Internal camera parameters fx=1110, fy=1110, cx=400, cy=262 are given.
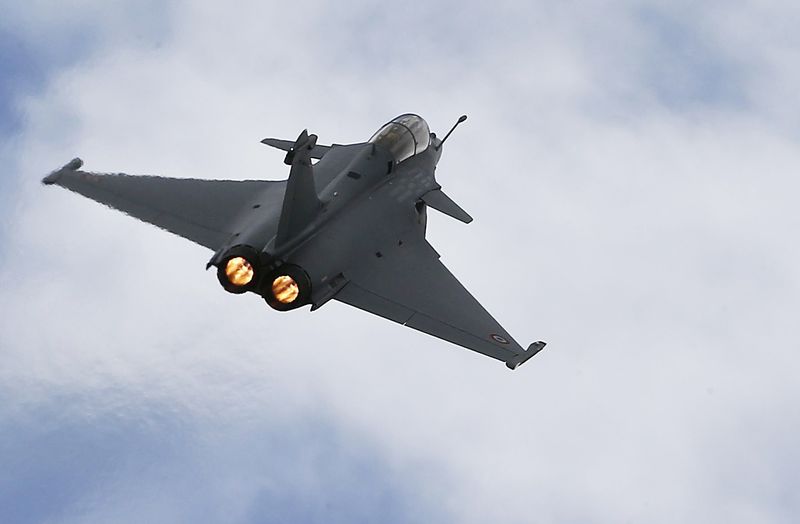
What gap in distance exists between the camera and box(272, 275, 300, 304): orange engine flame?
2781 centimetres

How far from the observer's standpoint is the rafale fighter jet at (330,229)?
2805 centimetres

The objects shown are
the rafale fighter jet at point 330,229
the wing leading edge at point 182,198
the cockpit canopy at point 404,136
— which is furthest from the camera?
the cockpit canopy at point 404,136

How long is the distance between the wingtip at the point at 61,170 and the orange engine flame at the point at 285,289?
8.52 meters

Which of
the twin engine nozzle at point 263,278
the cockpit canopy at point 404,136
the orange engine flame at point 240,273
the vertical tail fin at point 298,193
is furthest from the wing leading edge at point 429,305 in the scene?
the cockpit canopy at point 404,136

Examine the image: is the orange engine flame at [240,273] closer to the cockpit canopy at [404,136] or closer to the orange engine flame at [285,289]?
the orange engine flame at [285,289]

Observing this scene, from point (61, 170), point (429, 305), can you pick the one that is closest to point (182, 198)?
point (61, 170)

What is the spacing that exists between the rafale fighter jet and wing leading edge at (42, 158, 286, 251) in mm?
29

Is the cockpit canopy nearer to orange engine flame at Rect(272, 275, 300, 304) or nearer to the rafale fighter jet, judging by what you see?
the rafale fighter jet

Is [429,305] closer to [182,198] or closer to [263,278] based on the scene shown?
[263,278]

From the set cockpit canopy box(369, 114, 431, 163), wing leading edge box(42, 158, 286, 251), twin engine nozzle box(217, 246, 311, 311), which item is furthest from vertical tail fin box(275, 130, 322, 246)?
cockpit canopy box(369, 114, 431, 163)

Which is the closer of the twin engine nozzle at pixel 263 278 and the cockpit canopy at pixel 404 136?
the twin engine nozzle at pixel 263 278

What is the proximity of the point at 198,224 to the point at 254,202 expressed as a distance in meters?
1.74

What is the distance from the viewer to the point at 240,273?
27.8 metres

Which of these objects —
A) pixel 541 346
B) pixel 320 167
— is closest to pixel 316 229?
pixel 320 167
